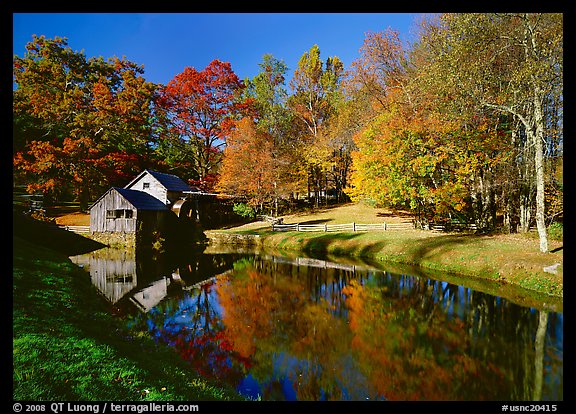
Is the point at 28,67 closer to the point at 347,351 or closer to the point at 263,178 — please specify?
the point at 263,178

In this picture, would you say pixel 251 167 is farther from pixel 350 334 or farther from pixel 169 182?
pixel 350 334

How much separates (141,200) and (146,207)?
3.67ft

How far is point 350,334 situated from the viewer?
400 inches

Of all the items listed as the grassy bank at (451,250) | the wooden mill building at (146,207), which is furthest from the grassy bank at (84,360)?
the wooden mill building at (146,207)

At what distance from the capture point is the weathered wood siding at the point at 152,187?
3356 centimetres

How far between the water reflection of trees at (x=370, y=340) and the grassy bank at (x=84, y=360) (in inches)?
53.4

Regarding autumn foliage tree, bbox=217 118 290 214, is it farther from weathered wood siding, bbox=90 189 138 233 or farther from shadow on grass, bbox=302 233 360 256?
weathered wood siding, bbox=90 189 138 233

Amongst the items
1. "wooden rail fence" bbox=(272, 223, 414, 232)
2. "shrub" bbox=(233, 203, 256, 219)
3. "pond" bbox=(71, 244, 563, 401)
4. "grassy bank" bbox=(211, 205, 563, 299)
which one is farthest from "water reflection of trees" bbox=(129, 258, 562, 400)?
"shrub" bbox=(233, 203, 256, 219)

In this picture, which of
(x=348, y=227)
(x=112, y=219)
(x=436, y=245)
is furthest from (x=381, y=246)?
(x=112, y=219)

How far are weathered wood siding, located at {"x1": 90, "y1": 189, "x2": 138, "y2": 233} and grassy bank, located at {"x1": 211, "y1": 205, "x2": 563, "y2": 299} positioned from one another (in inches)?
399

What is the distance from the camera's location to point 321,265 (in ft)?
70.9

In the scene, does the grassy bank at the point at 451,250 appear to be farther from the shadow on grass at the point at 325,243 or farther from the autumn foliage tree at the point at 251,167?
the autumn foliage tree at the point at 251,167
